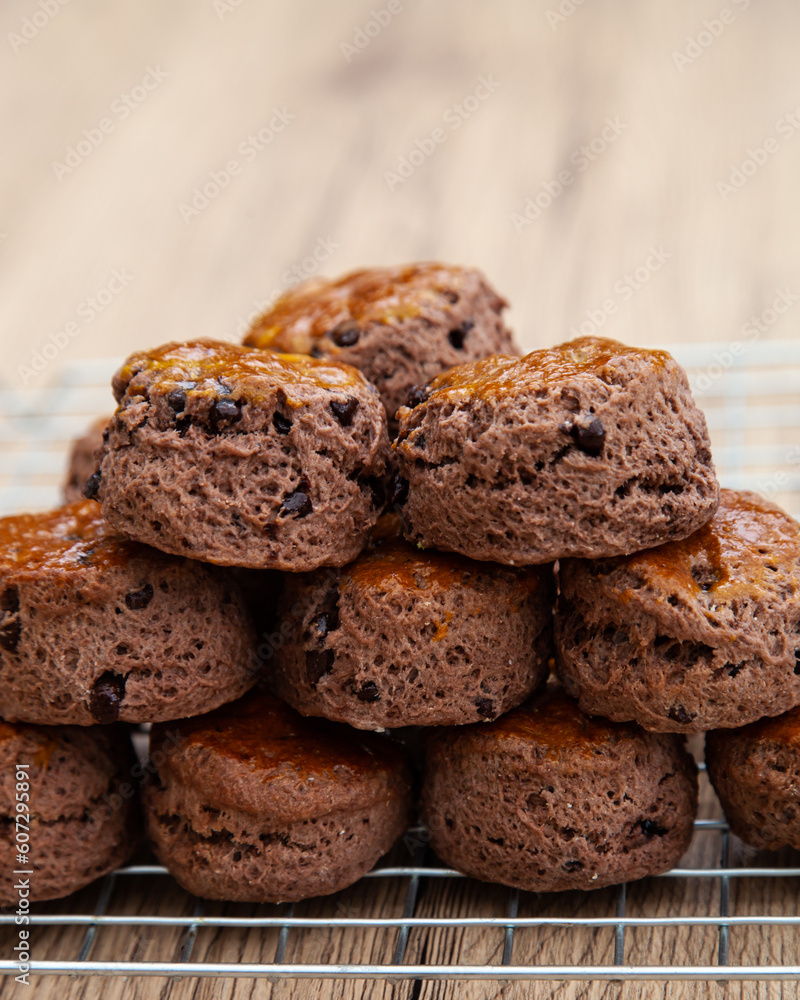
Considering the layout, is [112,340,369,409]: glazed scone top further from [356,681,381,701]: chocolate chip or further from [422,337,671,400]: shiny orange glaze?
[356,681,381,701]: chocolate chip

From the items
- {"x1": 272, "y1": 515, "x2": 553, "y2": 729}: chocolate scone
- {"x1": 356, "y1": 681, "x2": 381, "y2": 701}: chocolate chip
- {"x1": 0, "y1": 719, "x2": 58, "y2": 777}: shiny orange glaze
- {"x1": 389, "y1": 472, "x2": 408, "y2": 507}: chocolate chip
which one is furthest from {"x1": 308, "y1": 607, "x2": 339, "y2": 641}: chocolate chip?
{"x1": 0, "y1": 719, "x2": 58, "y2": 777}: shiny orange glaze

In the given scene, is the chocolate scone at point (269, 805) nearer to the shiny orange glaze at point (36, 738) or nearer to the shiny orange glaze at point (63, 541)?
the shiny orange glaze at point (36, 738)

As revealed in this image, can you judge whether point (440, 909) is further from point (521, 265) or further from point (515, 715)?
point (521, 265)

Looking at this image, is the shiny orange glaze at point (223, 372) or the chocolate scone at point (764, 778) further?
the chocolate scone at point (764, 778)

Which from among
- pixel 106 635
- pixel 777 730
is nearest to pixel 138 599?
pixel 106 635

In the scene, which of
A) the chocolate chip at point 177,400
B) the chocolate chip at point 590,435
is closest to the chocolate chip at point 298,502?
the chocolate chip at point 177,400

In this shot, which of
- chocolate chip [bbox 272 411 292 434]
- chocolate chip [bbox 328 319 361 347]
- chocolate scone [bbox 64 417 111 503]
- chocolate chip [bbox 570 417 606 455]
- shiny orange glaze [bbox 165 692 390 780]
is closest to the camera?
chocolate chip [bbox 570 417 606 455]
